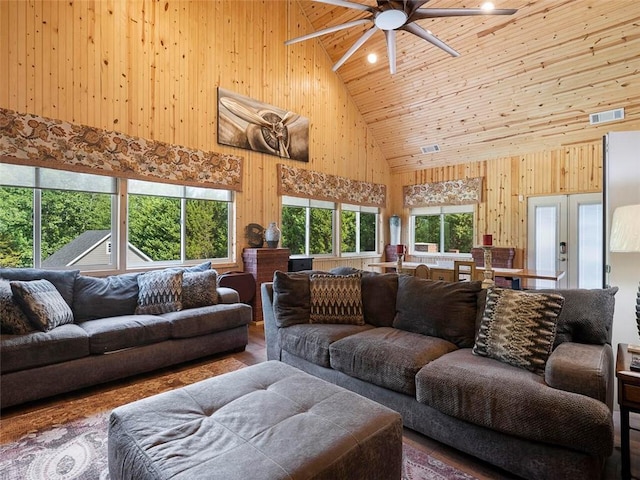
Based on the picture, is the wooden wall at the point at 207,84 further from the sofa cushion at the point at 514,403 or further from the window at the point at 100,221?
the sofa cushion at the point at 514,403

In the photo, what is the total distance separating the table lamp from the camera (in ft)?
6.17

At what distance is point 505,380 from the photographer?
1.71m

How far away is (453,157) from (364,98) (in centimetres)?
221

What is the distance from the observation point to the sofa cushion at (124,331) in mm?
2721

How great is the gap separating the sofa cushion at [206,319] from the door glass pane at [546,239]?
5254 millimetres

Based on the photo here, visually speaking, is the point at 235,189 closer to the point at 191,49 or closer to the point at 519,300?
the point at 191,49

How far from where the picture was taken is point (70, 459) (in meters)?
1.86

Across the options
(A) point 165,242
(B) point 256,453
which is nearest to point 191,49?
(A) point 165,242

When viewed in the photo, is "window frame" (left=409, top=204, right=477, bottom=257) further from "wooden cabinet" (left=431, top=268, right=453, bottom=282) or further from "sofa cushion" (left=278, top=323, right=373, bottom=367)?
"sofa cushion" (left=278, top=323, right=373, bottom=367)

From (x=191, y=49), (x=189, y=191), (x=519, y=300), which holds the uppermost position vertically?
(x=191, y=49)

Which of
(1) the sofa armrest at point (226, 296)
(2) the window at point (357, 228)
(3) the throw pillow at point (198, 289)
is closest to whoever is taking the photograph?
(3) the throw pillow at point (198, 289)

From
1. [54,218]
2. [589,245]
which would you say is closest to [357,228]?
[589,245]

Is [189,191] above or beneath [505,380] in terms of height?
above

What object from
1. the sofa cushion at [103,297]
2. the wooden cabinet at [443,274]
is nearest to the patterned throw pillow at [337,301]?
the wooden cabinet at [443,274]
